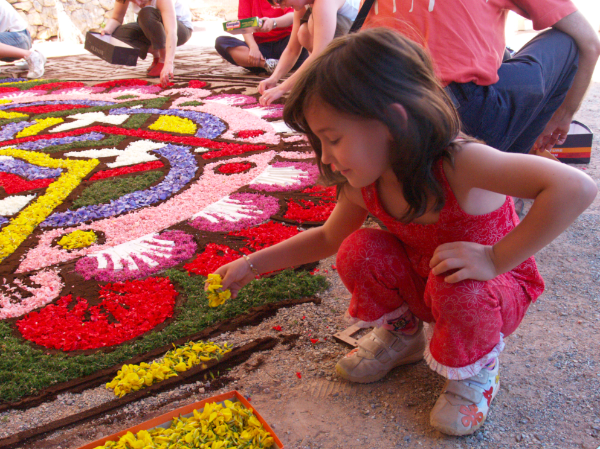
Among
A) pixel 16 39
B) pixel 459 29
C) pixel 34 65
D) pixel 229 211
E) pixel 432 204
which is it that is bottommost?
pixel 34 65

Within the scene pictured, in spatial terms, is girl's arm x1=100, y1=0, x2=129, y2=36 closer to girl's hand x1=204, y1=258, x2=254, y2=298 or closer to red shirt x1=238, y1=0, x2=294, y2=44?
red shirt x1=238, y1=0, x2=294, y2=44

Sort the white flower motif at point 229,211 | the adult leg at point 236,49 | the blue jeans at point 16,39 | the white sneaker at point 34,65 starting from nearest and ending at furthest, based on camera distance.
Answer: the white flower motif at point 229,211 < the adult leg at point 236,49 < the white sneaker at point 34,65 < the blue jeans at point 16,39

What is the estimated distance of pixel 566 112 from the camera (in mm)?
1725

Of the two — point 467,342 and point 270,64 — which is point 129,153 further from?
point 270,64

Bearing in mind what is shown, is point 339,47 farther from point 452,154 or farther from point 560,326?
point 560,326

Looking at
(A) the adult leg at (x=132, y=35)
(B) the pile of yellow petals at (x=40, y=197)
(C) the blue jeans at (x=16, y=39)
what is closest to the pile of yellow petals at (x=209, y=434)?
(B) the pile of yellow petals at (x=40, y=197)

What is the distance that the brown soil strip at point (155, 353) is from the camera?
3.40 ft

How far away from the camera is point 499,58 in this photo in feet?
4.88

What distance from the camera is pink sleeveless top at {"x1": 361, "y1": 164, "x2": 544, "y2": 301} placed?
37.4 inches

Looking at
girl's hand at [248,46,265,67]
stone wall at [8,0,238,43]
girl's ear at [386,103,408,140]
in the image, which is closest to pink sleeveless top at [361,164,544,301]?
girl's ear at [386,103,408,140]

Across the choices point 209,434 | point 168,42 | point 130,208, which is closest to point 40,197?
point 130,208

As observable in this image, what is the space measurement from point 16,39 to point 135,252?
5.27 m

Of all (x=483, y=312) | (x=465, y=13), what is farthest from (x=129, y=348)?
(x=465, y=13)

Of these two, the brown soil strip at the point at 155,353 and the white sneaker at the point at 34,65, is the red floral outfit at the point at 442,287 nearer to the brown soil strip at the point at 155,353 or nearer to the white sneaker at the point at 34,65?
the brown soil strip at the point at 155,353
